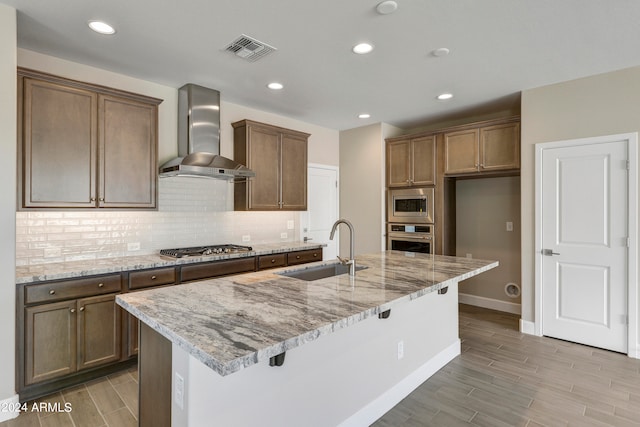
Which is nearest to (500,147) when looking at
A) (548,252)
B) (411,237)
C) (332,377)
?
(548,252)

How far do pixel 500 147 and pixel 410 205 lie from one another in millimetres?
1366

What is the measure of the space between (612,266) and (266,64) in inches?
150

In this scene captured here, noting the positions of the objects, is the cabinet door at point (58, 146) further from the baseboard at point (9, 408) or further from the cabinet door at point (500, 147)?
the cabinet door at point (500, 147)

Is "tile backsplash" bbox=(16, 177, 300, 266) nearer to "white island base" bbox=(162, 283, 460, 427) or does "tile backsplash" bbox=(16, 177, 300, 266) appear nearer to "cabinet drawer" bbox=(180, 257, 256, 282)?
"cabinet drawer" bbox=(180, 257, 256, 282)

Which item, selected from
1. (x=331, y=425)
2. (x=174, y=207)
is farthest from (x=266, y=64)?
(x=331, y=425)

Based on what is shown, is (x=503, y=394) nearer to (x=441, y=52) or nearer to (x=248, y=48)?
(x=441, y=52)

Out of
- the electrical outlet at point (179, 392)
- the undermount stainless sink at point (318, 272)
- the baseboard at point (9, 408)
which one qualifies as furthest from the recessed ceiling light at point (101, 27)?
the baseboard at point (9, 408)

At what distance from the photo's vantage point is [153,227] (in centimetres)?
355

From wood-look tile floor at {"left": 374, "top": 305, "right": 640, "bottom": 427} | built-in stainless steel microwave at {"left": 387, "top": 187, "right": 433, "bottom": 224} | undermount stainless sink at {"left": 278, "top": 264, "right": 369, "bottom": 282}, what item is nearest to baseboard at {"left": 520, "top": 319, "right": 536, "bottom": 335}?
wood-look tile floor at {"left": 374, "top": 305, "right": 640, "bottom": 427}

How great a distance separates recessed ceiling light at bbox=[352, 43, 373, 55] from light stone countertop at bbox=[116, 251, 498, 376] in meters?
1.77

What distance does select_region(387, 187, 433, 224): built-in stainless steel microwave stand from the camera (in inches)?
185

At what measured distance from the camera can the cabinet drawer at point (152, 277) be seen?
2859 millimetres

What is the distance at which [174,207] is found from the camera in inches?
146

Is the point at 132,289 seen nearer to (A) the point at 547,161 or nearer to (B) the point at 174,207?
(B) the point at 174,207
